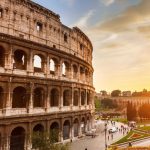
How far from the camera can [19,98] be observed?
30.4m

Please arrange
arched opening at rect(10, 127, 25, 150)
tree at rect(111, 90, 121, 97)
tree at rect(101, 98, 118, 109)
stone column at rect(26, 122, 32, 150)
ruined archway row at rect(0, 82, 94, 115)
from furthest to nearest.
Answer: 1. tree at rect(111, 90, 121, 97)
2. tree at rect(101, 98, 118, 109)
3. stone column at rect(26, 122, 32, 150)
4. arched opening at rect(10, 127, 25, 150)
5. ruined archway row at rect(0, 82, 94, 115)

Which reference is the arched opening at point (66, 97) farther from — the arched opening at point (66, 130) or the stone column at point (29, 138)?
the stone column at point (29, 138)

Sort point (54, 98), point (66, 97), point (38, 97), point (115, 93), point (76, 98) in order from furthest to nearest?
point (115, 93) → point (76, 98) → point (66, 97) → point (54, 98) → point (38, 97)

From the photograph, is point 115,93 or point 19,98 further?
point 115,93

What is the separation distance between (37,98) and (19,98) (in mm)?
3090

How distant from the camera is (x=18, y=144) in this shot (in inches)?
1136

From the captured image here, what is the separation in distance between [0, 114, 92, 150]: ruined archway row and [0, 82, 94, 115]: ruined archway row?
156cm

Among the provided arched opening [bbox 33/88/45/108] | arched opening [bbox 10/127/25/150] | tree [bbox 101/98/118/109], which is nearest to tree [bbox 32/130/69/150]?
arched opening [bbox 10/127/25/150]

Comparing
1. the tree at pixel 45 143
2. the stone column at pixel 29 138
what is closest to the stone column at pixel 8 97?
the stone column at pixel 29 138

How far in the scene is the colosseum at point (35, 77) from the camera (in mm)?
27797

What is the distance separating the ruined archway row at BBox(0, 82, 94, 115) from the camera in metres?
27.4

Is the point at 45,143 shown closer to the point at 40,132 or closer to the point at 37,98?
the point at 40,132

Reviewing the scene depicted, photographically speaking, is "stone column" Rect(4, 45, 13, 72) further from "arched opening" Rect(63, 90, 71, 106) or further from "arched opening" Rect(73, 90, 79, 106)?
"arched opening" Rect(73, 90, 79, 106)

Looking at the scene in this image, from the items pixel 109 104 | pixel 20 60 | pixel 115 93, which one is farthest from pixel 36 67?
pixel 115 93
